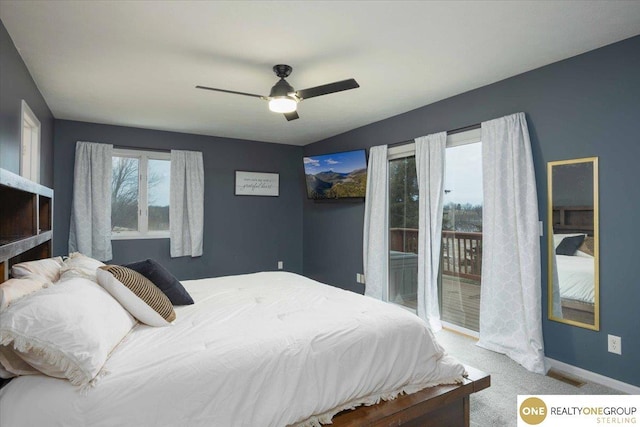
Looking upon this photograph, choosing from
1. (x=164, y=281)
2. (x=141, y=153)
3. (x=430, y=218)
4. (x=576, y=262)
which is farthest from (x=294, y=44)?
(x=141, y=153)

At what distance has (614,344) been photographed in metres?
2.59

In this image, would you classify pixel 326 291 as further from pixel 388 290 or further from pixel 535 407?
pixel 388 290

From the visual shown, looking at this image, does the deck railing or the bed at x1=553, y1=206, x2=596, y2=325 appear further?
the deck railing

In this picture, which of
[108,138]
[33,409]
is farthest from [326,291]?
[108,138]

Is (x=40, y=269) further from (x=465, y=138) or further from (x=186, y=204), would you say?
(x=465, y=138)

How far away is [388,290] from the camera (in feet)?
15.4

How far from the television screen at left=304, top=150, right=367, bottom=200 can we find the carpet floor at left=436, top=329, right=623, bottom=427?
246 centimetres

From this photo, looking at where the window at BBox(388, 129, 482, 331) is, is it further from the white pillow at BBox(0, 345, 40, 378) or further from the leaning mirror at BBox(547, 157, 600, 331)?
the white pillow at BBox(0, 345, 40, 378)

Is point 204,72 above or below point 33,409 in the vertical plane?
above

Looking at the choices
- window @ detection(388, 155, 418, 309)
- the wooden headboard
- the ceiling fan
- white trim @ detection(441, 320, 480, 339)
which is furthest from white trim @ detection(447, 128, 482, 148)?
white trim @ detection(441, 320, 480, 339)

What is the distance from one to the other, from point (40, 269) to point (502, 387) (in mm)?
3151

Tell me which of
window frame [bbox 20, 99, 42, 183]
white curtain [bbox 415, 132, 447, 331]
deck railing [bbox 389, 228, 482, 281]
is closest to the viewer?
window frame [bbox 20, 99, 42, 183]

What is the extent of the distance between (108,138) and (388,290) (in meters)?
4.43

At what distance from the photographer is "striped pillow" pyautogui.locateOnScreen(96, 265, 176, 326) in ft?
6.25
